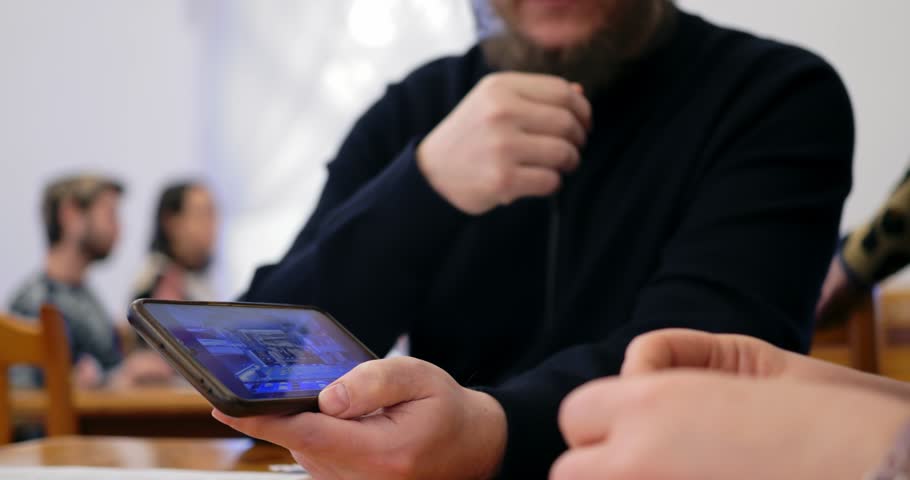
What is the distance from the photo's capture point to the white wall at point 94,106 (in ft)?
13.4

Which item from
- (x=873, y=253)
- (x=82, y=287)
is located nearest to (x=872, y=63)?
(x=873, y=253)

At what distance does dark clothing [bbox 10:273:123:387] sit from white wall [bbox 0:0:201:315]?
136cm

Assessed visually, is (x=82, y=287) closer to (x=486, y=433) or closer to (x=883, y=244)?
(x=883, y=244)

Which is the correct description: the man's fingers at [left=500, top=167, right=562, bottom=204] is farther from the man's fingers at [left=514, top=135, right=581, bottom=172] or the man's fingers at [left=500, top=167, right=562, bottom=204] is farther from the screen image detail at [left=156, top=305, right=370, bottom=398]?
the screen image detail at [left=156, top=305, right=370, bottom=398]

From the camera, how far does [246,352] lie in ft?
1.38

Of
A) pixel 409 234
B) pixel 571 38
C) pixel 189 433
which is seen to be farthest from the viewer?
pixel 189 433

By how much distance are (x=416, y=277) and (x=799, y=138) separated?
355 millimetres

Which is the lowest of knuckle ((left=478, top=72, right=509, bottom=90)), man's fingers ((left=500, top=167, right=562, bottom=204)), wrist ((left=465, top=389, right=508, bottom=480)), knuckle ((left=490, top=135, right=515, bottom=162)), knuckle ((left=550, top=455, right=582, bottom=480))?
wrist ((left=465, top=389, right=508, bottom=480))

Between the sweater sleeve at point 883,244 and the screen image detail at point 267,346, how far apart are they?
0.68 meters

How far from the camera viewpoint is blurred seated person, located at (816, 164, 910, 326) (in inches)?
36.8

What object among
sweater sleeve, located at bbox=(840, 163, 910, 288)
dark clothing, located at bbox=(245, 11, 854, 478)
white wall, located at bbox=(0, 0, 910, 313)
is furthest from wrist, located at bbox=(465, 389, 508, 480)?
white wall, located at bbox=(0, 0, 910, 313)

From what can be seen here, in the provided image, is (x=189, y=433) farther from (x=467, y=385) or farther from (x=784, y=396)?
(x=784, y=396)

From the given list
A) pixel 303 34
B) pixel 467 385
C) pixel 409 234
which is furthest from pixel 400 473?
pixel 303 34

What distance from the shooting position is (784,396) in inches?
8.8
